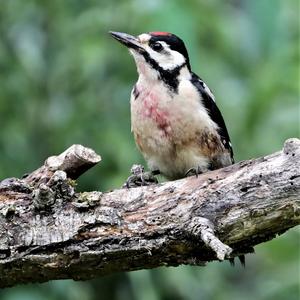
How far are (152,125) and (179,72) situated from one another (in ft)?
1.01

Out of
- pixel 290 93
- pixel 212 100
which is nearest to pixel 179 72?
pixel 212 100

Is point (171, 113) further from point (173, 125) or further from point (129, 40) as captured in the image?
point (129, 40)

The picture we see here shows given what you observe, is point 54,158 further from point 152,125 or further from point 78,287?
point 78,287

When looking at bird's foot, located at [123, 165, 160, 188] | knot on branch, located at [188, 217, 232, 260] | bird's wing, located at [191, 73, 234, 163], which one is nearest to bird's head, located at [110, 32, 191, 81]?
bird's wing, located at [191, 73, 234, 163]

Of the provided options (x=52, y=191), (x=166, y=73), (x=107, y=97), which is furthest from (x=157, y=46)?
(x=52, y=191)

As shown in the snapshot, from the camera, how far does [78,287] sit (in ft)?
15.3

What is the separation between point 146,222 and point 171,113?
921 mm

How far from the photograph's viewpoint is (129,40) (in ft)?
14.1

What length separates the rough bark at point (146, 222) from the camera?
3285mm

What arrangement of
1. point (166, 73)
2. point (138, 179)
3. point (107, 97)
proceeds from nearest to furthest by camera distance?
point (138, 179)
point (166, 73)
point (107, 97)

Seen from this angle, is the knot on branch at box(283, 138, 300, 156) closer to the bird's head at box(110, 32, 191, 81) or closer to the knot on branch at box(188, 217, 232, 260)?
the knot on branch at box(188, 217, 232, 260)

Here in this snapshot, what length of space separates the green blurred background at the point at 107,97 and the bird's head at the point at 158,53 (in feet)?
0.44

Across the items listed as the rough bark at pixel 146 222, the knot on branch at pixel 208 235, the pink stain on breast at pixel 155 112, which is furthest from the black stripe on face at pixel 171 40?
the knot on branch at pixel 208 235

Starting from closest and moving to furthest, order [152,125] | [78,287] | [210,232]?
[210,232], [152,125], [78,287]
